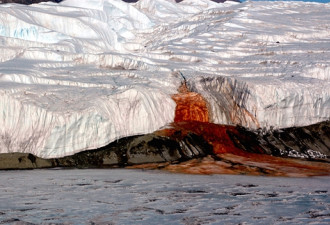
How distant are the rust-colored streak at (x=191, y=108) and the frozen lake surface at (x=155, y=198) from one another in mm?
5962

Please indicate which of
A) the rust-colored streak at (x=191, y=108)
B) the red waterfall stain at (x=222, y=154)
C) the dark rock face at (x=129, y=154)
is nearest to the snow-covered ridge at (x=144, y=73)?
the rust-colored streak at (x=191, y=108)

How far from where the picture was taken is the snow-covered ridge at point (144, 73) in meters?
20.8

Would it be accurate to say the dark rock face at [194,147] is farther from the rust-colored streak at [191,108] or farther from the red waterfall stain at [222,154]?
the rust-colored streak at [191,108]

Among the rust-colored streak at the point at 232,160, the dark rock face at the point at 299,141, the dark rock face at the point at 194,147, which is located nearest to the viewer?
the rust-colored streak at the point at 232,160

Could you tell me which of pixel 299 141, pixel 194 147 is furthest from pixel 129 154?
pixel 299 141

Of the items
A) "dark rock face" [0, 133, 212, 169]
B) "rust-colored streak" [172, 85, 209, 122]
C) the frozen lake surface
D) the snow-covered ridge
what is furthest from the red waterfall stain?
the frozen lake surface

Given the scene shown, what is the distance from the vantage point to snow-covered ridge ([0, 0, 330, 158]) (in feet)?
68.3

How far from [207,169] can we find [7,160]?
289 inches

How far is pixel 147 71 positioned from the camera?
28734mm

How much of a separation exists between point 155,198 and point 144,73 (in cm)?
1478

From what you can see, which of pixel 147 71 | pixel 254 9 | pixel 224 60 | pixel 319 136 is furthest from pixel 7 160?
pixel 254 9

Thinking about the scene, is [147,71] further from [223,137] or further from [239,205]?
[239,205]

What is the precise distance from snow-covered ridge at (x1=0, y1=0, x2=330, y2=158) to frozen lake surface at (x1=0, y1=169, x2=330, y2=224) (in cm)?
295

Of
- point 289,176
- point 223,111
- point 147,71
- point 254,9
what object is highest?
point 254,9
